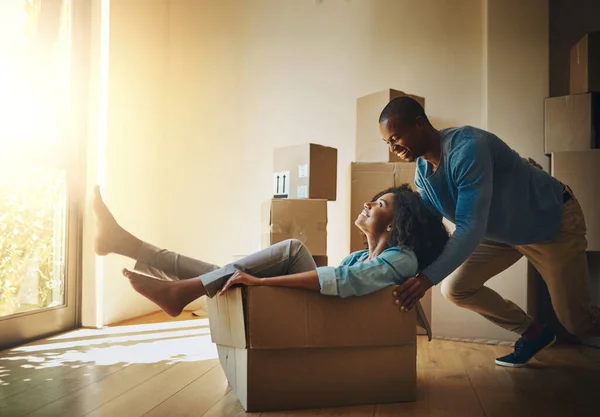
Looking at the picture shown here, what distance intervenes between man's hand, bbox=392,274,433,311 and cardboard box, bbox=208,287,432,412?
0.03m

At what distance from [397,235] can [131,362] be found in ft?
4.01

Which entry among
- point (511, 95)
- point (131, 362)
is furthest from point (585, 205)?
point (131, 362)

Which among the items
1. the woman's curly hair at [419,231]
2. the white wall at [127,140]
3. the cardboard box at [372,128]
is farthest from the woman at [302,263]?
the white wall at [127,140]

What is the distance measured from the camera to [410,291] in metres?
1.64

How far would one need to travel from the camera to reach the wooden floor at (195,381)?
5.29ft

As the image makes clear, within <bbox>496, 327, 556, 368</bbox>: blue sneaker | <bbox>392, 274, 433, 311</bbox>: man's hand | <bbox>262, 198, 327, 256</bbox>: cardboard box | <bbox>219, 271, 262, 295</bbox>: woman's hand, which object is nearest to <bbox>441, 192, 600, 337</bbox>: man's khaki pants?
<bbox>496, 327, 556, 368</bbox>: blue sneaker

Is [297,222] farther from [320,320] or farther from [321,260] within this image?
[320,320]

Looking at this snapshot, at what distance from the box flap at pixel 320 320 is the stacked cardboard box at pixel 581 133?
140 cm

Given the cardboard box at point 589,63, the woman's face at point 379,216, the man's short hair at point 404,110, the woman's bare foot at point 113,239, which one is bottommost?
the woman's bare foot at point 113,239

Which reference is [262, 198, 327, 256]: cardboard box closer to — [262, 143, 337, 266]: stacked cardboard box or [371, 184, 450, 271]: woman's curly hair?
[262, 143, 337, 266]: stacked cardboard box

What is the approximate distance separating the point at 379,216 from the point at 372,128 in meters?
1.29

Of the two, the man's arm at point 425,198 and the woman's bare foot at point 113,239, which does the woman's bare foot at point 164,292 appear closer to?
the woman's bare foot at point 113,239

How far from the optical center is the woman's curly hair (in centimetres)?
176

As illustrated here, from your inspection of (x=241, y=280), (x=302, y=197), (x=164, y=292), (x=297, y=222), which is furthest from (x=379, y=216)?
(x=302, y=197)
